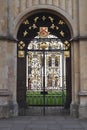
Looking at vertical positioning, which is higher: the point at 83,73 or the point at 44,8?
the point at 44,8

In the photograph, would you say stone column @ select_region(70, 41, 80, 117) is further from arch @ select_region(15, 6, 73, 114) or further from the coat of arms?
the coat of arms

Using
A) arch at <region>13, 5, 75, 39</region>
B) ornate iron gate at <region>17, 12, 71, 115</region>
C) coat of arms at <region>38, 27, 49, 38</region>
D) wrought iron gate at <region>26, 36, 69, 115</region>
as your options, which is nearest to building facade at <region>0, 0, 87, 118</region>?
arch at <region>13, 5, 75, 39</region>

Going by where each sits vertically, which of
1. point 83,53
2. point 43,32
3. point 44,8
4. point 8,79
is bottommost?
point 8,79

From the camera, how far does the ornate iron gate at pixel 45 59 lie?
54.7ft

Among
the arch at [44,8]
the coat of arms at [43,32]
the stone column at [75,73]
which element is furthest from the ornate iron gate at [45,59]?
the stone column at [75,73]

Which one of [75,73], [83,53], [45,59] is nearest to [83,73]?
[75,73]

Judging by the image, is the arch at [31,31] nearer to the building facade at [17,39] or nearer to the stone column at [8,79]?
the building facade at [17,39]

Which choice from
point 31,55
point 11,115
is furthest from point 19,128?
point 31,55

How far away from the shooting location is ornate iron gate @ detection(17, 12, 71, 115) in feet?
54.7

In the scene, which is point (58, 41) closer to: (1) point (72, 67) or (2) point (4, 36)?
(1) point (72, 67)

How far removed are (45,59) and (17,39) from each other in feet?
5.57

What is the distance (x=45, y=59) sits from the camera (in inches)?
667

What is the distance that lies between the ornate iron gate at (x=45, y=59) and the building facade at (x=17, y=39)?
2.68ft

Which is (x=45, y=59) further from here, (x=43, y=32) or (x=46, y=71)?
(x=43, y=32)
